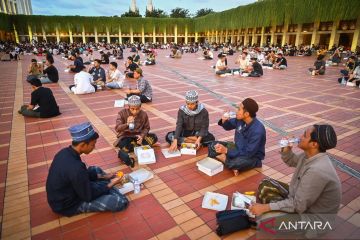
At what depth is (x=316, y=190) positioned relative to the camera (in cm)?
226

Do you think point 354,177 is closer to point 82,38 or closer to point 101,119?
point 101,119

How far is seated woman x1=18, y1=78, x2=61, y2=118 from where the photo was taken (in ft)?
22.2

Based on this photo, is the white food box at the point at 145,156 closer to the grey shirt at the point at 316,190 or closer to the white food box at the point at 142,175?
the white food box at the point at 142,175

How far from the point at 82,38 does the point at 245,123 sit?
235 feet

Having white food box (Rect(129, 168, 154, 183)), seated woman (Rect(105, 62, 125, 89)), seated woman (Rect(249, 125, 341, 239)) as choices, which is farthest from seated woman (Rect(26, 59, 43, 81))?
seated woman (Rect(249, 125, 341, 239))

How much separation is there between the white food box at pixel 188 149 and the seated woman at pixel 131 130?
2.12 feet

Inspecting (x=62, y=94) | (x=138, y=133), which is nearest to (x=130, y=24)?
(x=62, y=94)

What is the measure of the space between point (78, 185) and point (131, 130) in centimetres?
218

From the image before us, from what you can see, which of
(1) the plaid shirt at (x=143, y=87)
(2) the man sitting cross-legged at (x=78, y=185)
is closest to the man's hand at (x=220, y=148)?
(2) the man sitting cross-legged at (x=78, y=185)

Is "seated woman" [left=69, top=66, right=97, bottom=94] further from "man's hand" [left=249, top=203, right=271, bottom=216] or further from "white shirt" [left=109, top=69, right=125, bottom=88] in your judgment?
"man's hand" [left=249, top=203, right=271, bottom=216]

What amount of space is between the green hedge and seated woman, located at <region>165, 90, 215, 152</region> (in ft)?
92.5

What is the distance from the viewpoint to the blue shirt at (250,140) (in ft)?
12.5

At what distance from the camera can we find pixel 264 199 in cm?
304

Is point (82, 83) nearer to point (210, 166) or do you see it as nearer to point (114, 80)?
point (114, 80)
